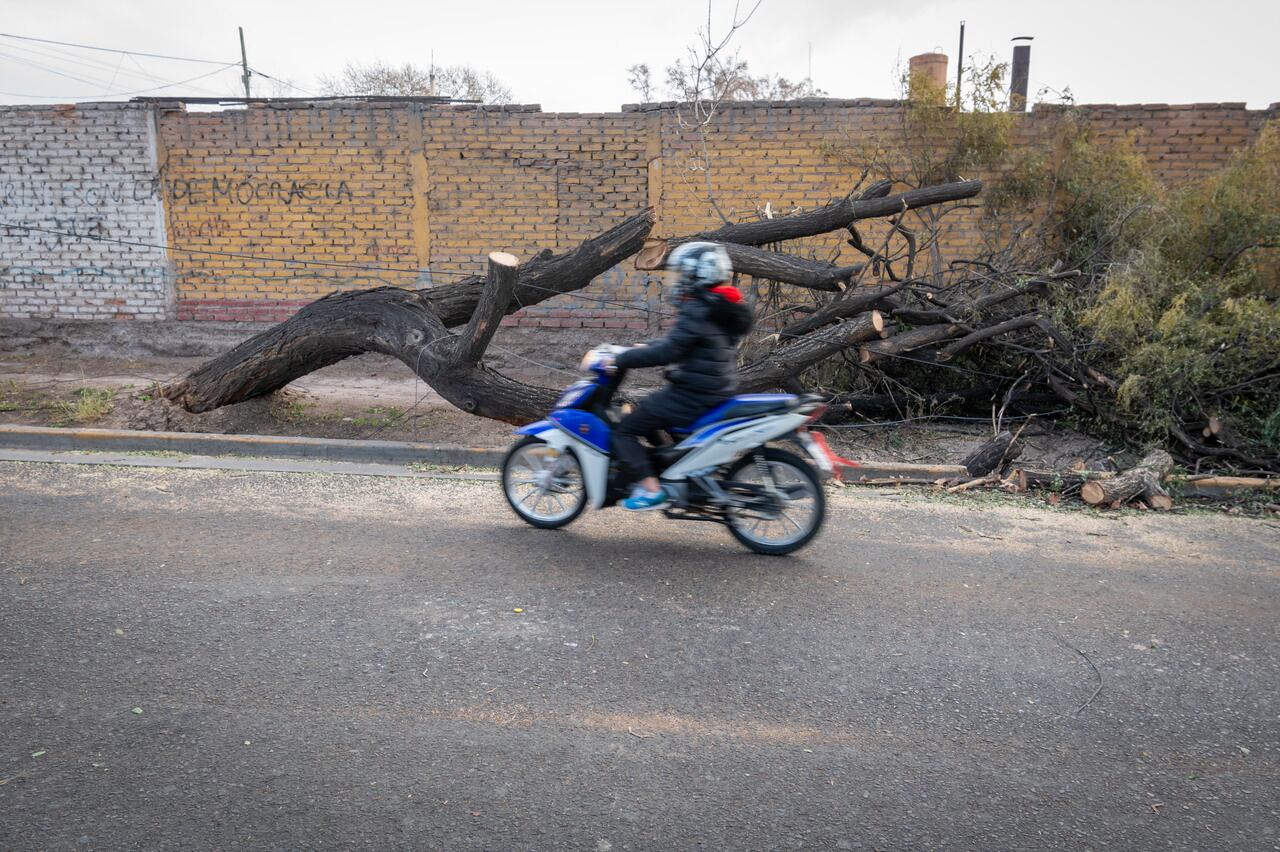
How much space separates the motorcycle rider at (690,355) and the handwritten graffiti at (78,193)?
408 inches

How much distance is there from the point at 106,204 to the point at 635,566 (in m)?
11.3

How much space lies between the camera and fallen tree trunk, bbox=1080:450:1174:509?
6.42m

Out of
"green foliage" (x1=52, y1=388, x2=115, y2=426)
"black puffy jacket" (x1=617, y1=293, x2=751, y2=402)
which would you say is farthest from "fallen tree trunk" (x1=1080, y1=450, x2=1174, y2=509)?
"green foliage" (x1=52, y1=388, x2=115, y2=426)

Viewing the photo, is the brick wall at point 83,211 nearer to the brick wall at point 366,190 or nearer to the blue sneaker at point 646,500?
the brick wall at point 366,190

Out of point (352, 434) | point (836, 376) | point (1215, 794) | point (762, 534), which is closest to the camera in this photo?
point (1215, 794)

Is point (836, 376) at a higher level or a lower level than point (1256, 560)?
higher

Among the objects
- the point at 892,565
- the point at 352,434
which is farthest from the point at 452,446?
the point at 892,565

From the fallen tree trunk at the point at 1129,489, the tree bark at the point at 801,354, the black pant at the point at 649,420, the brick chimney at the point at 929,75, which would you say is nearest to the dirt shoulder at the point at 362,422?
the tree bark at the point at 801,354

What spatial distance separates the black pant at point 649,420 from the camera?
4980 millimetres

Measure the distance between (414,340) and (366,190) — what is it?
5063 millimetres

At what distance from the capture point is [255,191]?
39.5ft

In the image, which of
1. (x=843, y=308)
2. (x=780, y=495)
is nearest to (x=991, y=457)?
(x=843, y=308)

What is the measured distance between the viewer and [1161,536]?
580 centimetres

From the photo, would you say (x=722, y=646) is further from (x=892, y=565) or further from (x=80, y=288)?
(x=80, y=288)
